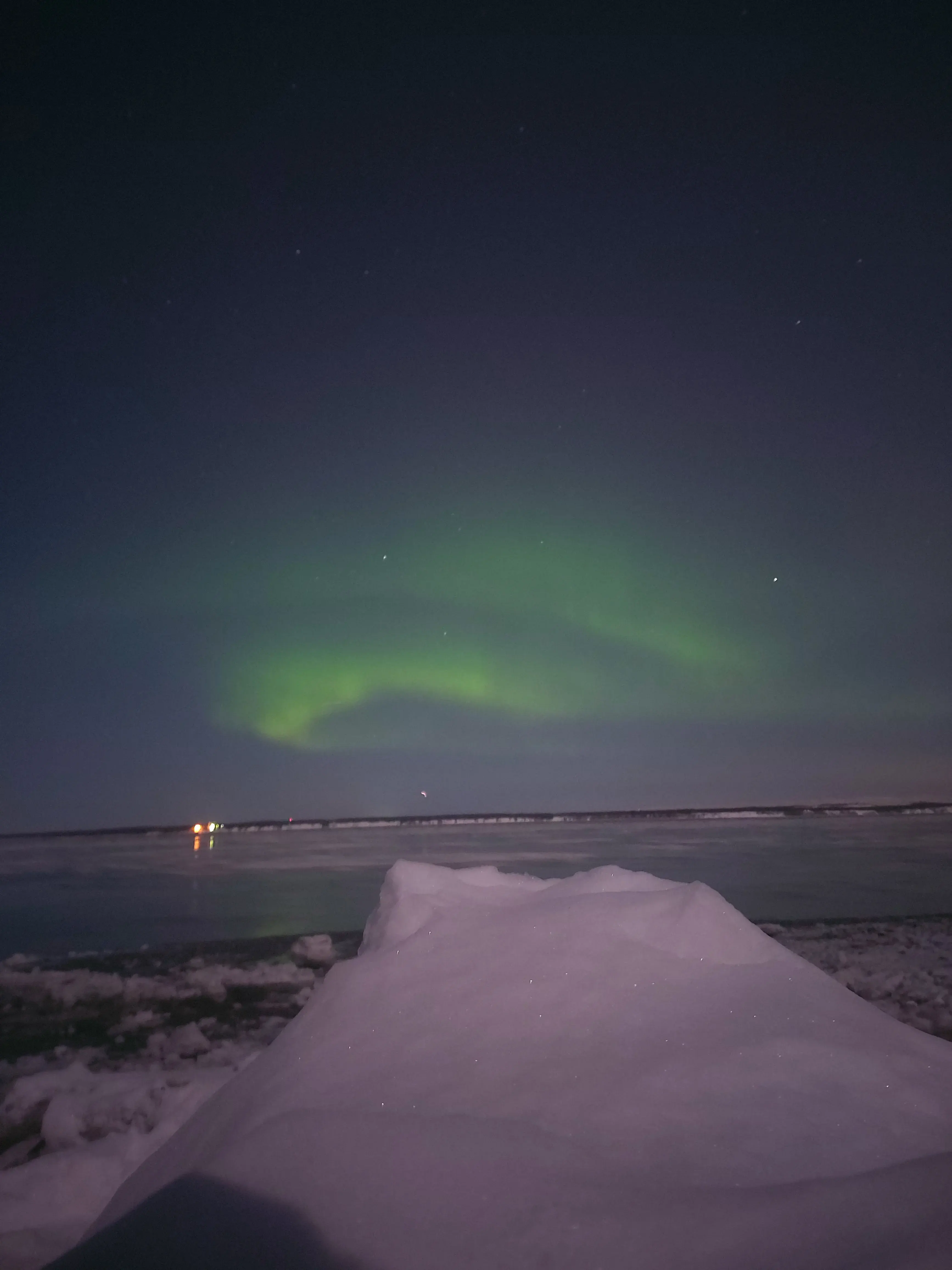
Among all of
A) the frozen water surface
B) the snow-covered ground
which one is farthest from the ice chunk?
the snow-covered ground

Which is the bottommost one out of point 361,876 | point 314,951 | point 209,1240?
point 361,876

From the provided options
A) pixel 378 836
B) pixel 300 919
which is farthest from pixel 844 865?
pixel 378 836

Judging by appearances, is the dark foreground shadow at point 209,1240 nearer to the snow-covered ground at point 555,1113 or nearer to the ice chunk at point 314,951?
the snow-covered ground at point 555,1113

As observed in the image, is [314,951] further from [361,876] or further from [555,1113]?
[361,876]

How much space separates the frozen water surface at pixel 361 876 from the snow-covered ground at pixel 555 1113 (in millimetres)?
6180

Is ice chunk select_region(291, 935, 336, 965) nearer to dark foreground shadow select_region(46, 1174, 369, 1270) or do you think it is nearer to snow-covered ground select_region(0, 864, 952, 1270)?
snow-covered ground select_region(0, 864, 952, 1270)

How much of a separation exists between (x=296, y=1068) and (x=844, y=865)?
52.3 feet

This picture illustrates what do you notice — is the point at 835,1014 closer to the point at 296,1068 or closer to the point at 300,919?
the point at 296,1068

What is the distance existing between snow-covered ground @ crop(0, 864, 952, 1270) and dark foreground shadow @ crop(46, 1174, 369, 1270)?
2 cm

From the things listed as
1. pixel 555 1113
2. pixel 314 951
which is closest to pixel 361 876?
pixel 314 951

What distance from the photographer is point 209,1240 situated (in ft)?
4.55

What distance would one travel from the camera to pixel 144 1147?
9.23ft

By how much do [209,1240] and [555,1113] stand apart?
2.66 ft

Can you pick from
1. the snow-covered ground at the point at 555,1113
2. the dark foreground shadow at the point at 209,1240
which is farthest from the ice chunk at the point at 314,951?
the dark foreground shadow at the point at 209,1240
